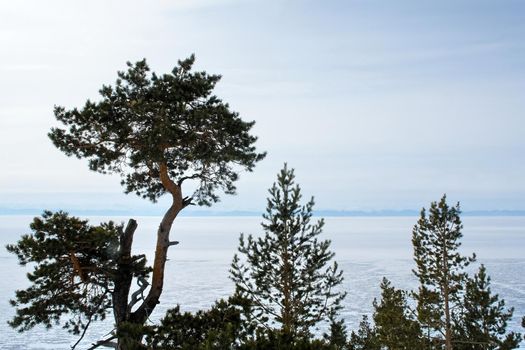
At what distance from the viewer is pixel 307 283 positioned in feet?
67.0

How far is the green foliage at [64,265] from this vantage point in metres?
17.3

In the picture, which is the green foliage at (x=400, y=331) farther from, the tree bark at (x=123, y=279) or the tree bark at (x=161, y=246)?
the tree bark at (x=123, y=279)

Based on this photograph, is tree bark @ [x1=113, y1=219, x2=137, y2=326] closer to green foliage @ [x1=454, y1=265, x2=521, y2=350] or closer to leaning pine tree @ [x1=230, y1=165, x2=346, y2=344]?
leaning pine tree @ [x1=230, y1=165, x2=346, y2=344]

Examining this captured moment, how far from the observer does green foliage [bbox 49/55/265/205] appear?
1758 centimetres

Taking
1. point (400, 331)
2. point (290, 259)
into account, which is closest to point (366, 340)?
point (400, 331)

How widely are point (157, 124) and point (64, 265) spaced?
565 centimetres

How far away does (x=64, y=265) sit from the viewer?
17.8 meters

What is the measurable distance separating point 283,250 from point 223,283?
102915mm

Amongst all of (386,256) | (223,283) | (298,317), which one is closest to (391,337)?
(298,317)

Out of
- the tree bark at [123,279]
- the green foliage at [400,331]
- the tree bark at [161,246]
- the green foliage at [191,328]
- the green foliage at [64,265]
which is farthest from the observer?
the green foliage at [400,331]

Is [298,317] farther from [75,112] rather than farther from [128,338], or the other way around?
[75,112]

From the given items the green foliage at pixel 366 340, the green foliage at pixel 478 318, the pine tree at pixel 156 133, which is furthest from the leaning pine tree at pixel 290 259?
the green foliage at pixel 366 340

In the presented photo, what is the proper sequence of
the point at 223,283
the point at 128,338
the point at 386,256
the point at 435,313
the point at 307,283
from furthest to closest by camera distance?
the point at 386,256, the point at 223,283, the point at 435,313, the point at 307,283, the point at 128,338

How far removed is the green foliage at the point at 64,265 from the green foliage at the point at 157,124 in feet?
8.12
